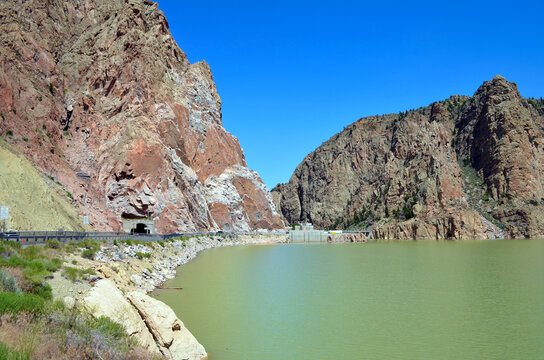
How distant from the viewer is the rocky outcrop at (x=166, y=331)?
14352 mm

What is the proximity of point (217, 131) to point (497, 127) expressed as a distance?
367ft

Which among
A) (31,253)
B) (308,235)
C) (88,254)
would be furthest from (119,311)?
(308,235)

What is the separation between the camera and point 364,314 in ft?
73.3

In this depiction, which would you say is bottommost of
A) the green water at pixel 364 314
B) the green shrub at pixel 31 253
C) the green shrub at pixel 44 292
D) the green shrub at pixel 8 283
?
the green water at pixel 364 314

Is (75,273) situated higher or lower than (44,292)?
higher

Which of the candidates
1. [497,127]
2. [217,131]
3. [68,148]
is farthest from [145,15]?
[497,127]

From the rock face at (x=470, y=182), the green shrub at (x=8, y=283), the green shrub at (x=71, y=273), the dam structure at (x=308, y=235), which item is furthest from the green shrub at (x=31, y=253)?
the rock face at (x=470, y=182)

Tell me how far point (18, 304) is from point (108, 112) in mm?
67178

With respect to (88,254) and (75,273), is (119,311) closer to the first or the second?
(75,273)

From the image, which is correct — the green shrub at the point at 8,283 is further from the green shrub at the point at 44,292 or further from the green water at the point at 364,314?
the green water at the point at 364,314

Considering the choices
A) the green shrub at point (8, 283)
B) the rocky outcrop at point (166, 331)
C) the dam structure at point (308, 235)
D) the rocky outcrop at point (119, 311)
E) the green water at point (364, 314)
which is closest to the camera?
the green shrub at point (8, 283)

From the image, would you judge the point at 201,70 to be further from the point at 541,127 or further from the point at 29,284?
the point at 541,127

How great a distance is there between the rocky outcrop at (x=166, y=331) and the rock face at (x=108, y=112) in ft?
139

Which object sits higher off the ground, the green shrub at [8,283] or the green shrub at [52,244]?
the green shrub at [52,244]
